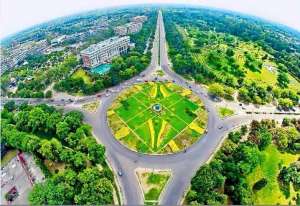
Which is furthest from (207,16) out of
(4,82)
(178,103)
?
(4,82)

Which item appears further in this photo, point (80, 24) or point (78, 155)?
point (80, 24)

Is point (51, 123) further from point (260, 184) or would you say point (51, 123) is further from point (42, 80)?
point (260, 184)

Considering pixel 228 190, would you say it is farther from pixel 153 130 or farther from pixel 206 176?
pixel 153 130

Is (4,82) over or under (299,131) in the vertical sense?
over

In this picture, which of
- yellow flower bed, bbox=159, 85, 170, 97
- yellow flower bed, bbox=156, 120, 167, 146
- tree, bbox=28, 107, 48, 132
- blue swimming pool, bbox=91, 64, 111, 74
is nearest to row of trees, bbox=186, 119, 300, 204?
yellow flower bed, bbox=156, 120, 167, 146

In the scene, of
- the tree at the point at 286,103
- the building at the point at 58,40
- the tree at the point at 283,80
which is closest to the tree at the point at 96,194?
the tree at the point at 286,103

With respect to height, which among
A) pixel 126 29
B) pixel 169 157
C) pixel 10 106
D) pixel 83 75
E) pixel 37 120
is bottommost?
pixel 169 157

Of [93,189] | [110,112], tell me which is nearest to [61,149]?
[93,189]
